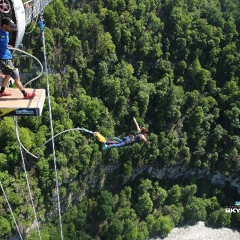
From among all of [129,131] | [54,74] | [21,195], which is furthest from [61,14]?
[21,195]

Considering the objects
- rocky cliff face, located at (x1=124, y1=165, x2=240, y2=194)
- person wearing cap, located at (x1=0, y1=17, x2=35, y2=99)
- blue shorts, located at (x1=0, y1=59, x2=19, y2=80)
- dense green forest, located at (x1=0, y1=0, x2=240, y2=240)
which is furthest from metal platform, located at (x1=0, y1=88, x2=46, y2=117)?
rocky cliff face, located at (x1=124, y1=165, x2=240, y2=194)

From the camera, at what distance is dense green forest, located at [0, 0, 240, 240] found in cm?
3356

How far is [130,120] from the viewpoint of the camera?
4059 centimetres

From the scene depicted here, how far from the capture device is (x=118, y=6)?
40.3 metres

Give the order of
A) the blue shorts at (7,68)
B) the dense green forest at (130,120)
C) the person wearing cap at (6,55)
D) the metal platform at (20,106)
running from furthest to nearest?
the dense green forest at (130,120)
the metal platform at (20,106)
the blue shorts at (7,68)
the person wearing cap at (6,55)

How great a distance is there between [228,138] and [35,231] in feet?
94.9

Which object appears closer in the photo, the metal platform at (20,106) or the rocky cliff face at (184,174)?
the metal platform at (20,106)

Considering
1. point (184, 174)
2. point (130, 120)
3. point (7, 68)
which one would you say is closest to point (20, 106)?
point (7, 68)

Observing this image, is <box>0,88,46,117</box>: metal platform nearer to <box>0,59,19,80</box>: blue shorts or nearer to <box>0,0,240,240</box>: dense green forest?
<box>0,59,19,80</box>: blue shorts

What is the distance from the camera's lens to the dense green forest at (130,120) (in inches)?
1321

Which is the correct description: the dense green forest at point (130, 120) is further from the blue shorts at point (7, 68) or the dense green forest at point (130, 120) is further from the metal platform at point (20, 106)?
the blue shorts at point (7, 68)

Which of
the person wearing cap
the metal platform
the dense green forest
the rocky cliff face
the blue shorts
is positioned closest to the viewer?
the person wearing cap

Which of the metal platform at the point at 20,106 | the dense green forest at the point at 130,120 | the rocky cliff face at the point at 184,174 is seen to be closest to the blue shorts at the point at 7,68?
the metal platform at the point at 20,106

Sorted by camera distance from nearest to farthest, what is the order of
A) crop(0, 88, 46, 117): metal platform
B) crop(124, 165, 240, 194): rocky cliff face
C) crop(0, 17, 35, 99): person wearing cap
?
crop(0, 17, 35, 99): person wearing cap, crop(0, 88, 46, 117): metal platform, crop(124, 165, 240, 194): rocky cliff face
